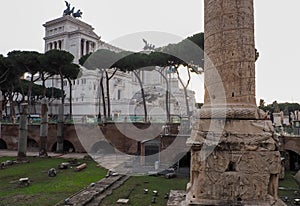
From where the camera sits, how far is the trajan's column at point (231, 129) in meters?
4.50

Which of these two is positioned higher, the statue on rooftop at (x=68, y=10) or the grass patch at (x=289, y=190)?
the statue on rooftop at (x=68, y=10)

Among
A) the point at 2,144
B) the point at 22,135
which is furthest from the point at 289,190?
the point at 2,144

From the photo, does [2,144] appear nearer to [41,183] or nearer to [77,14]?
[41,183]

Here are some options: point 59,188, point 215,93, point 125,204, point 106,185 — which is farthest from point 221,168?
point 59,188

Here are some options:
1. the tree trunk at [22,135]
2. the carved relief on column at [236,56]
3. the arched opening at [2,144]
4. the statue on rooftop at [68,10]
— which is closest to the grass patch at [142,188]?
the carved relief on column at [236,56]

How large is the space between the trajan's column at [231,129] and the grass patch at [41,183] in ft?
18.2

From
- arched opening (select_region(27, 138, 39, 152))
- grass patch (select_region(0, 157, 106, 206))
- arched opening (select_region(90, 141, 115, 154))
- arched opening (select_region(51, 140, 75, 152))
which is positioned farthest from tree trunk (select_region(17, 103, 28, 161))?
arched opening (select_region(27, 138, 39, 152))

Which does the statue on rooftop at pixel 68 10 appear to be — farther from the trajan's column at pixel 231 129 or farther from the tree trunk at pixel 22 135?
the trajan's column at pixel 231 129

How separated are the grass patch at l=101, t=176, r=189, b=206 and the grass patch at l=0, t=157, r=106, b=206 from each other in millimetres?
1544

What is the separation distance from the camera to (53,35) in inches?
1981

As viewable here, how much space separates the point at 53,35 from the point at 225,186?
169 ft

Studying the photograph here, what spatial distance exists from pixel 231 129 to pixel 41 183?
9.08 metres

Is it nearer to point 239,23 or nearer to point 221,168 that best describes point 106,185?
point 221,168

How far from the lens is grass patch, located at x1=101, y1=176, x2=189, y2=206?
326 inches
